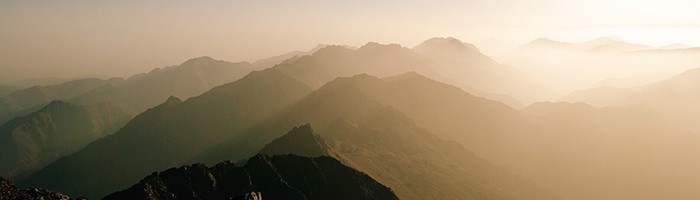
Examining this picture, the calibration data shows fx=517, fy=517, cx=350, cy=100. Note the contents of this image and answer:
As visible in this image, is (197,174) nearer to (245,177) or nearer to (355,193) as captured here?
(245,177)

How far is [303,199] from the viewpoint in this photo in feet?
481

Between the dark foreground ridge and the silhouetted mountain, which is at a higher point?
the dark foreground ridge

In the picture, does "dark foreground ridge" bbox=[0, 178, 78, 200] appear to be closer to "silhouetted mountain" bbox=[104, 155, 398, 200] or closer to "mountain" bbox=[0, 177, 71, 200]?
"mountain" bbox=[0, 177, 71, 200]

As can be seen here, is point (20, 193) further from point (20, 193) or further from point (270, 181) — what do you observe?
point (270, 181)

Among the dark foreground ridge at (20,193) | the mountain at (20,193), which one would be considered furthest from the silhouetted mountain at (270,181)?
the dark foreground ridge at (20,193)

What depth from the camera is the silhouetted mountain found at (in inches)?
5354

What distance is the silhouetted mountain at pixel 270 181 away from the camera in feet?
446

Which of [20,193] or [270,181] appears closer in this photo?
[20,193]

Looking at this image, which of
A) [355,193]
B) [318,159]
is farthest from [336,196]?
[318,159]

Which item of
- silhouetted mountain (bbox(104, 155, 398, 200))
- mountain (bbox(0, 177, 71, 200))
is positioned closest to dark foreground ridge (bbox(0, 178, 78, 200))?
mountain (bbox(0, 177, 71, 200))

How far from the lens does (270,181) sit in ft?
496

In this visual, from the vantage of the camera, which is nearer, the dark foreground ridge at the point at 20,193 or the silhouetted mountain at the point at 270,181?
the dark foreground ridge at the point at 20,193

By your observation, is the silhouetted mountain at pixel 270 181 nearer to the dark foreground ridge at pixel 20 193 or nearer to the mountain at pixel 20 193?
the mountain at pixel 20 193

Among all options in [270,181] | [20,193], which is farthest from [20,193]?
[270,181]
